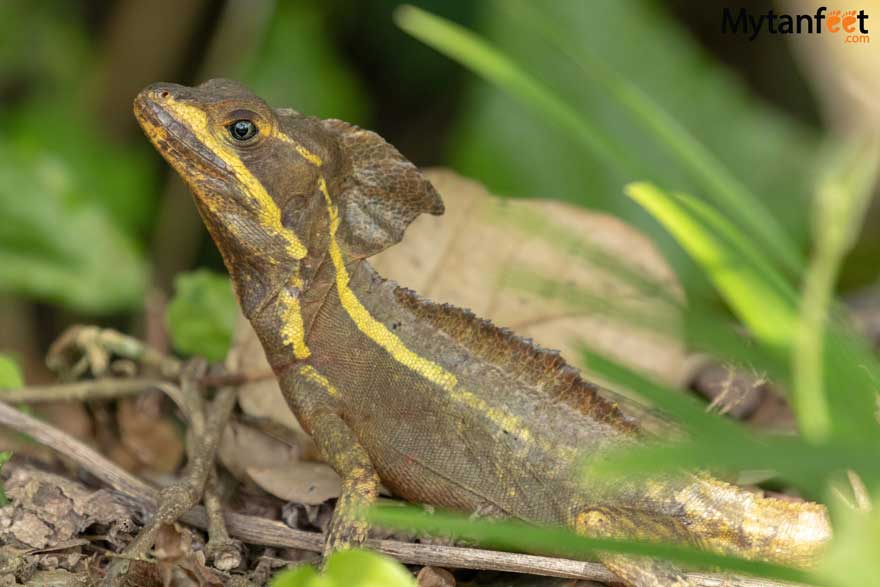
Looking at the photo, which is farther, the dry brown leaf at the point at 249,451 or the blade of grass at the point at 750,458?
the dry brown leaf at the point at 249,451

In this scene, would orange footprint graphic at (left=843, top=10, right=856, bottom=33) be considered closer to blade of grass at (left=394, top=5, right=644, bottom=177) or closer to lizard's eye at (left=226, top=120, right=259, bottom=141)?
lizard's eye at (left=226, top=120, right=259, bottom=141)

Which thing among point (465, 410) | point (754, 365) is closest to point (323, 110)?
point (465, 410)

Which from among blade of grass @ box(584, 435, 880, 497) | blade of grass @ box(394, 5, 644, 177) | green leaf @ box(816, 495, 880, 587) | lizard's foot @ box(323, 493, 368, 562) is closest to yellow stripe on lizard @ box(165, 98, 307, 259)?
lizard's foot @ box(323, 493, 368, 562)

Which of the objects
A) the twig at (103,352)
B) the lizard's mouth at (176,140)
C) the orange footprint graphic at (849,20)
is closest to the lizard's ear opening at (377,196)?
the lizard's mouth at (176,140)

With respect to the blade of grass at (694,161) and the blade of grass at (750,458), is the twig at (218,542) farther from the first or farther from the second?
A: the blade of grass at (750,458)

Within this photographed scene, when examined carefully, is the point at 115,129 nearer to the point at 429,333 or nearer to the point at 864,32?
the point at 429,333

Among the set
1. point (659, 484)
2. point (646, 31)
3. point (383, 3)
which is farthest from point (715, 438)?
point (383, 3)
